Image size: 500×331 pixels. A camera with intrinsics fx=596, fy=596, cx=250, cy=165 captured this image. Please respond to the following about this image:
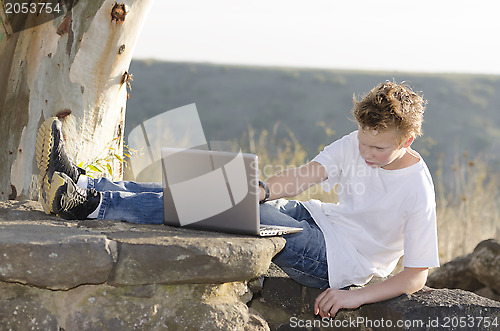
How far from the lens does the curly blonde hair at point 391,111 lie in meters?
2.54

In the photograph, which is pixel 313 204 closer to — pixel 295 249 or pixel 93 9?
pixel 295 249

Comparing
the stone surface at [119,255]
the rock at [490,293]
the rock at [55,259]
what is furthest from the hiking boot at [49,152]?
the rock at [490,293]

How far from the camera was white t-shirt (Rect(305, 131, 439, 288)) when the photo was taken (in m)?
2.60

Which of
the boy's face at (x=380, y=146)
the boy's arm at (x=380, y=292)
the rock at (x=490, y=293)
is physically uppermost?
the boy's face at (x=380, y=146)

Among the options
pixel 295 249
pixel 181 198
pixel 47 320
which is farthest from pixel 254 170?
pixel 47 320

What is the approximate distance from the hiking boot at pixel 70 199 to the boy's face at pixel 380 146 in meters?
1.22

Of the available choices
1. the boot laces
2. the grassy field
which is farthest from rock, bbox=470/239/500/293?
the grassy field

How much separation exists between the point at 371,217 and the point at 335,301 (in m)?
0.44

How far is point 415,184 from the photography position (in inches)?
105

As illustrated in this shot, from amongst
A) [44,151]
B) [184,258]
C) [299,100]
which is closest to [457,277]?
[184,258]

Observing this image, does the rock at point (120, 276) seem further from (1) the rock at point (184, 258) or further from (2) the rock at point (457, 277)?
(2) the rock at point (457, 277)

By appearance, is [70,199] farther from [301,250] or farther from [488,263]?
[488,263]

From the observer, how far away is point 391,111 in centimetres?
255

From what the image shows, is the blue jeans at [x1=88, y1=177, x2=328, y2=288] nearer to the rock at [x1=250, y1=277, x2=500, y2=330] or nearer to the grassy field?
the rock at [x1=250, y1=277, x2=500, y2=330]
